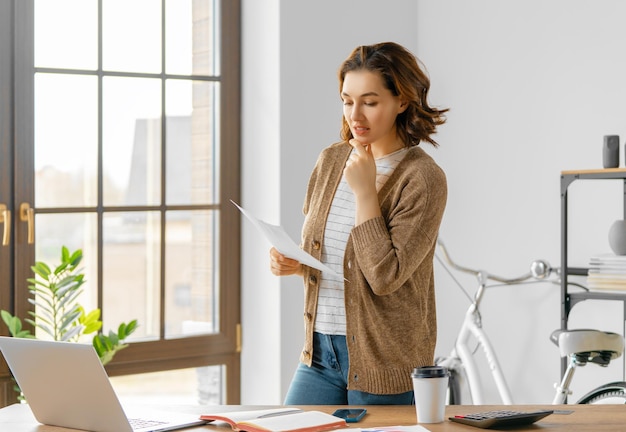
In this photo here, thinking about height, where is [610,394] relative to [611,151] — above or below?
below

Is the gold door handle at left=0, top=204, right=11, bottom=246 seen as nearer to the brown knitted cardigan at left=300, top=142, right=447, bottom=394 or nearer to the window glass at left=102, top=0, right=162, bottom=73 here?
the window glass at left=102, top=0, right=162, bottom=73

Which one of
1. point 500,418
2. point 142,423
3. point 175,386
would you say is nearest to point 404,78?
point 500,418

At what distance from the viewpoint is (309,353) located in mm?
2117

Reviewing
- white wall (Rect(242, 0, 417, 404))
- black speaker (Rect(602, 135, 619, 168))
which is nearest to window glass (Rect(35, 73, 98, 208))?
white wall (Rect(242, 0, 417, 404))

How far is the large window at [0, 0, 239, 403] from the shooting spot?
134 inches

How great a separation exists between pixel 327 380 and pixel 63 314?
62.2 inches

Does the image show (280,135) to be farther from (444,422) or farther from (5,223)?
(444,422)

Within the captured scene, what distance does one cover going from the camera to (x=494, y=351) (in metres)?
3.75

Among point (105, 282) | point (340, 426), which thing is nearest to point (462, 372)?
point (105, 282)

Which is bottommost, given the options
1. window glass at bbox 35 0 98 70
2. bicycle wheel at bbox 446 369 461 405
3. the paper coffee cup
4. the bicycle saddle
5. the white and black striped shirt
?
bicycle wheel at bbox 446 369 461 405

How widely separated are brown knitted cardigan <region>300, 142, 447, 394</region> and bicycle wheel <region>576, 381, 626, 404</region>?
3.96 feet

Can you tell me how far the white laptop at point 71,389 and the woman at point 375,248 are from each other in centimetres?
43

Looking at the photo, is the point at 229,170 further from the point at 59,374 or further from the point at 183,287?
the point at 59,374

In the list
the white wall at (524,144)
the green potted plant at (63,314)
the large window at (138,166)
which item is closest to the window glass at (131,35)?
the large window at (138,166)
